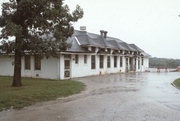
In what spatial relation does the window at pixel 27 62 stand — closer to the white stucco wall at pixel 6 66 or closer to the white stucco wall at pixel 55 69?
the white stucco wall at pixel 55 69

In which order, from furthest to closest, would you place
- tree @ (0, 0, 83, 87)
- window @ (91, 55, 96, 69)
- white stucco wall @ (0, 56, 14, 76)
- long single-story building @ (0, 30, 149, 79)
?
window @ (91, 55, 96, 69), white stucco wall @ (0, 56, 14, 76), long single-story building @ (0, 30, 149, 79), tree @ (0, 0, 83, 87)

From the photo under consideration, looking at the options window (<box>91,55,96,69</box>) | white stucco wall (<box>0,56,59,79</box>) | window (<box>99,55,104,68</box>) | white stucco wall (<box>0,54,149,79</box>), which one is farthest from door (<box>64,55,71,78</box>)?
window (<box>99,55,104,68</box>)

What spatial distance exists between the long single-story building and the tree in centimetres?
238

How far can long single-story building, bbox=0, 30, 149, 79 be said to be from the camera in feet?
65.9

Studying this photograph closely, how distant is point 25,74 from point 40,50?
1062 centimetres

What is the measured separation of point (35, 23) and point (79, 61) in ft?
34.5

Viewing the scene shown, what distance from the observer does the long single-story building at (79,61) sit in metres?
20.1

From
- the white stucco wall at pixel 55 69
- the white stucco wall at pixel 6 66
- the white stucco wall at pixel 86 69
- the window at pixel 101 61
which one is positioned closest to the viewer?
the white stucco wall at pixel 55 69

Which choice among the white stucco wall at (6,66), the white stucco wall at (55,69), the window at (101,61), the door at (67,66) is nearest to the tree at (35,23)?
the white stucco wall at (55,69)

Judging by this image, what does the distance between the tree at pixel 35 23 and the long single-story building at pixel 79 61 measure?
2.38 m

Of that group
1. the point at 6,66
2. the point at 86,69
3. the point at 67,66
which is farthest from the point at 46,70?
the point at 6,66

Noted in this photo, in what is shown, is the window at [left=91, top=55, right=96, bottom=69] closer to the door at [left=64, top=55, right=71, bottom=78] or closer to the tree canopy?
the door at [left=64, top=55, right=71, bottom=78]

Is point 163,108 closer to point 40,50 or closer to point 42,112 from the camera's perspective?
point 42,112

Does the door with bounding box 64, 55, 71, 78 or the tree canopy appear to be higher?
the tree canopy
